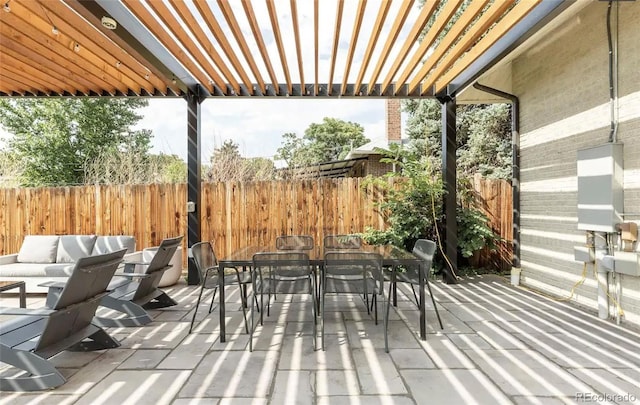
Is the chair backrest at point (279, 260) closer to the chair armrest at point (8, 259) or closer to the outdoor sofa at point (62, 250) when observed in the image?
the outdoor sofa at point (62, 250)

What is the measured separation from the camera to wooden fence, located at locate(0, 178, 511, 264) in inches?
234

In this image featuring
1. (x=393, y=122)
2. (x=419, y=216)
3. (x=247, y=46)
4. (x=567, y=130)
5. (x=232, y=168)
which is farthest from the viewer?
(x=393, y=122)

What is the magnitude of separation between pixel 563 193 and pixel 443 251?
1.83 metres

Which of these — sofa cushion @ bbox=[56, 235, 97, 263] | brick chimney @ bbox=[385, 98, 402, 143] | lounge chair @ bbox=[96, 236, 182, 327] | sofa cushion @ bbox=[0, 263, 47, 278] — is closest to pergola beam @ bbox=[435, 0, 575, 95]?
lounge chair @ bbox=[96, 236, 182, 327]

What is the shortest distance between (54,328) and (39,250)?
3.52m

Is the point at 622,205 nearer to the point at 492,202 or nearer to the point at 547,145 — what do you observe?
the point at 547,145

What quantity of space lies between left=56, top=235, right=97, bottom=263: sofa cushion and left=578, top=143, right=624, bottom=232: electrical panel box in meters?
6.43

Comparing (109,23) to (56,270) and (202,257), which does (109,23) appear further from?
(56,270)

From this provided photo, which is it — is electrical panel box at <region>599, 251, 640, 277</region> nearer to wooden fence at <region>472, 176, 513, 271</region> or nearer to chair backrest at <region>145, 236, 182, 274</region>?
Result: wooden fence at <region>472, 176, 513, 271</region>

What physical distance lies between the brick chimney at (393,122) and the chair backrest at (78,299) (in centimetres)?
1126

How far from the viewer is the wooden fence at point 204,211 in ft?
19.5

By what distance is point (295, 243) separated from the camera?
467 cm

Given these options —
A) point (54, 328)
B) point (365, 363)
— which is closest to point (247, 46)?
point (54, 328)

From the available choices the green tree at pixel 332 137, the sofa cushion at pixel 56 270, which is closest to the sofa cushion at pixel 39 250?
the sofa cushion at pixel 56 270
